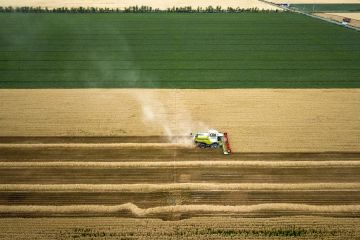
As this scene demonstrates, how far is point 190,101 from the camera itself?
126 feet

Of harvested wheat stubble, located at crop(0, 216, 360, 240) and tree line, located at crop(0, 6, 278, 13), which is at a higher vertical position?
tree line, located at crop(0, 6, 278, 13)

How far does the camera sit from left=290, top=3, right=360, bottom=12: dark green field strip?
270ft

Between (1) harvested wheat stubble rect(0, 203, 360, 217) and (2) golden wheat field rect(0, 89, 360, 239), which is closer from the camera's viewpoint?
(2) golden wheat field rect(0, 89, 360, 239)

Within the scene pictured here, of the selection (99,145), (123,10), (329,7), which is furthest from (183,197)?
(329,7)

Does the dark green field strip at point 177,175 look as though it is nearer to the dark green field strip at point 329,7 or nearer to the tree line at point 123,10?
the tree line at point 123,10

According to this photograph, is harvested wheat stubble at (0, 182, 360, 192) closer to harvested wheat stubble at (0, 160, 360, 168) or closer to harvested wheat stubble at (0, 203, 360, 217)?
harvested wheat stubble at (0, 203, 360, 217)

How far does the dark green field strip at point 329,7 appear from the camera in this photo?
82.3 m

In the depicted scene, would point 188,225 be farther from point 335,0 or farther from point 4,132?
point 335,0

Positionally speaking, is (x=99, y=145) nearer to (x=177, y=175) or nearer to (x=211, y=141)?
(x=177, y=175)

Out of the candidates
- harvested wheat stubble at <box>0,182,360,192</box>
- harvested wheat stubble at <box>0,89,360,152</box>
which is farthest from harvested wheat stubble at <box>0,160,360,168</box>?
harvested wheat stubble at <box>0,182,360,192</box>

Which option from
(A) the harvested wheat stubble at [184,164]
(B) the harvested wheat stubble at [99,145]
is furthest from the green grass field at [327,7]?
(B) the harvested wheat stubble at [99,145]

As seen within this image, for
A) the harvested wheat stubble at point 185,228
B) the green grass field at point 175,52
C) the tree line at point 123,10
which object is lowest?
the harvested wheat stubble at point 185,228

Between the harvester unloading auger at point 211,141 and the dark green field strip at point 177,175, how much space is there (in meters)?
2.81

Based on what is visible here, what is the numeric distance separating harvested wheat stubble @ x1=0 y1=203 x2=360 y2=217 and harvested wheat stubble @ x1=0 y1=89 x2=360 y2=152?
7075 millimetres
